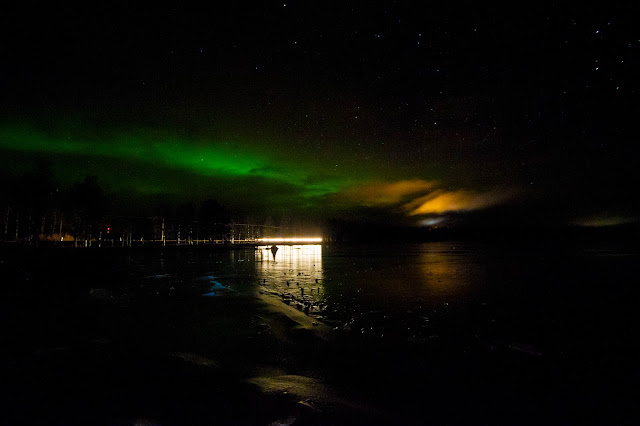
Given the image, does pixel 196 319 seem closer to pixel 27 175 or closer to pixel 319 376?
pixel 319 376

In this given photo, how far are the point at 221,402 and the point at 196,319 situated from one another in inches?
226

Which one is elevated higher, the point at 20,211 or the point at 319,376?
the point at 20,211

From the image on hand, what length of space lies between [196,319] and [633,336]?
43.3 ft

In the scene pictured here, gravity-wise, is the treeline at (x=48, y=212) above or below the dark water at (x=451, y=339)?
above

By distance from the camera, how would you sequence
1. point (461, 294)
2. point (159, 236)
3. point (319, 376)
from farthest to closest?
point (159, 236) < point (461, 294) < point (319, 376)

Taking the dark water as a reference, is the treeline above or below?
above

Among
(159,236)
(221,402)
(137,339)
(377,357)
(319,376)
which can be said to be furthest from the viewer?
(159,236)

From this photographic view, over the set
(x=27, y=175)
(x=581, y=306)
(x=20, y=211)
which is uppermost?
(x=27, y=175)

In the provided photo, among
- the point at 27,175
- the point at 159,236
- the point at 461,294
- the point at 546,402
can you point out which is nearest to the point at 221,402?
the point at 546,402

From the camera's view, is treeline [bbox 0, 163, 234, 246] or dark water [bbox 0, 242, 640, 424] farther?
treeline [bbox 0, 163, 234, 246]

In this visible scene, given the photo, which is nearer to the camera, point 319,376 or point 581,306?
point 319,376

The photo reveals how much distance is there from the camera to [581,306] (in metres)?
14.3

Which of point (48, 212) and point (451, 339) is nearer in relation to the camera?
A: point (451, 339)

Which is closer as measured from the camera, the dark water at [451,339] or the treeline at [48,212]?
the dark water at [451,339]
